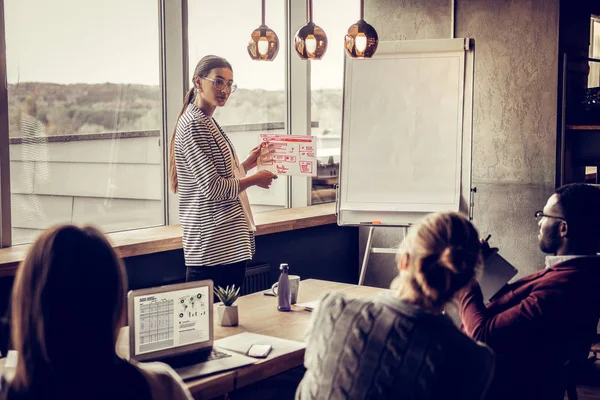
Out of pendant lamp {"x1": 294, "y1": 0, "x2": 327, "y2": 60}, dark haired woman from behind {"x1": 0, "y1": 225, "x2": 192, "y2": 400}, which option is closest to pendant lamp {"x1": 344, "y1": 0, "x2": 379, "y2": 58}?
pendant lamp {"x1": 294, "y1": 0, "x2": 327, "y2": 60}

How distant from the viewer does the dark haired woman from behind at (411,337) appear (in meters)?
1.70

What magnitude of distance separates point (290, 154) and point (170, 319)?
4.97 ft

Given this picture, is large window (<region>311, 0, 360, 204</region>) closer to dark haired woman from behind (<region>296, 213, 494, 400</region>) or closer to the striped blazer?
the striped blazer

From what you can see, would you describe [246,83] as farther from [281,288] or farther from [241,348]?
[241,348]

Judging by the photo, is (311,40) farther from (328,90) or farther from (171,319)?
(328,90)

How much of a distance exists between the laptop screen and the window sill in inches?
31.4

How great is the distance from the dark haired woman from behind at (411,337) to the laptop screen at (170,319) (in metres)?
0.63

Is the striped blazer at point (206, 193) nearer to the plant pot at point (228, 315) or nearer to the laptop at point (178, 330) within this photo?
the plant pot at point (228, 315)

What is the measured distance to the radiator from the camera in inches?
192

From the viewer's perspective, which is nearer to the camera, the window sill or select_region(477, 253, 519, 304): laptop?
select_region(477, 253, 519, 304): laptop

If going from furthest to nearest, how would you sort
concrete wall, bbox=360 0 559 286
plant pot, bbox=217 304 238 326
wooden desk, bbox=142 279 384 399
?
1. concrete wall, bbox=360 0 559 286
2. plant pot, bbox=217 304 238 326
3. wooden desk, bbox=142 279 384 399

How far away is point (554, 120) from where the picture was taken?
4809 mm

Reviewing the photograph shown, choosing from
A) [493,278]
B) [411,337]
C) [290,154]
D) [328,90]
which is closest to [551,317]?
[493,278]

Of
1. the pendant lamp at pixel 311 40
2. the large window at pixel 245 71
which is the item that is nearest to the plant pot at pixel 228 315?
the pendant lamp at pixel 311 40
